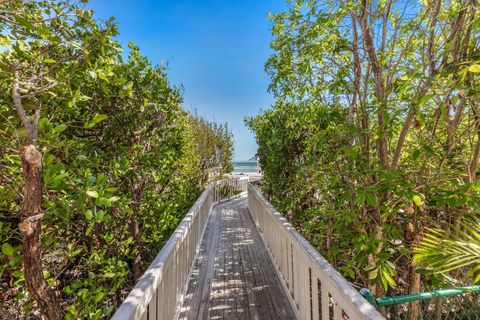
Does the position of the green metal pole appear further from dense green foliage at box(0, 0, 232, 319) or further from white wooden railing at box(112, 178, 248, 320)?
dense green foliage at box(0, 0, 232, 319)

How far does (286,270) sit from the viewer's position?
2973 mm

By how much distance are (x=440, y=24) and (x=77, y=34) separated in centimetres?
321

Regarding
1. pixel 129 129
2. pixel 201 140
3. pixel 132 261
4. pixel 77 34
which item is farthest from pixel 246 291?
pixel 201 140

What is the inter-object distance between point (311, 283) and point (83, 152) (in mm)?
2651

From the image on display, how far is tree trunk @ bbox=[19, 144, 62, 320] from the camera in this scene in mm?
1209

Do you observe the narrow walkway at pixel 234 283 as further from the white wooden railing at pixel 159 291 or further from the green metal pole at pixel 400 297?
the green metal pole at pixel 400 297

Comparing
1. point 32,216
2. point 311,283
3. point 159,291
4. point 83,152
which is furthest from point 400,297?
point 83,152

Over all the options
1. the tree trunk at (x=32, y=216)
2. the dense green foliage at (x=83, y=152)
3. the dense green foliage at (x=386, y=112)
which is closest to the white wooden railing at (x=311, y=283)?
the dense green foliage at (x=386, y=112)

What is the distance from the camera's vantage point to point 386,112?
1767 mm

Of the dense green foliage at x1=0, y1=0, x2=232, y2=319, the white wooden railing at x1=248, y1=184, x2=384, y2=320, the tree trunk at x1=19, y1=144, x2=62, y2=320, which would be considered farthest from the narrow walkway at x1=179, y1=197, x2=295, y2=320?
the tree trunk at x1=19, y1=144, x2=62, y2=320

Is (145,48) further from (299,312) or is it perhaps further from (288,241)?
(299,312)

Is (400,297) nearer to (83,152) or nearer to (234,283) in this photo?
(234,283)

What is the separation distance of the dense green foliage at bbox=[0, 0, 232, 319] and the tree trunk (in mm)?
70

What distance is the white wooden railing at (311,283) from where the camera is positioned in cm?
127
